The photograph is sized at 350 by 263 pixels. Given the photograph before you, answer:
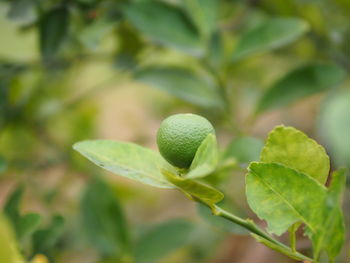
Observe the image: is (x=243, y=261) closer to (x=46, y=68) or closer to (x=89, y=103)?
(x=89, y=103)

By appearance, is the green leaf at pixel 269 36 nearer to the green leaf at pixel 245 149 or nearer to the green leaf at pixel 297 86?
the green leaf at pixel 297 86

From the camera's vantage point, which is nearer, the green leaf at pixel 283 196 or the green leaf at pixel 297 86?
the green leaf at pixel 283 196

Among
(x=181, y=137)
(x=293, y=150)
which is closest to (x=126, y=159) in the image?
(x=181, y=137)

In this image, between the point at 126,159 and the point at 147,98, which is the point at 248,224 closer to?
the point at 126,159

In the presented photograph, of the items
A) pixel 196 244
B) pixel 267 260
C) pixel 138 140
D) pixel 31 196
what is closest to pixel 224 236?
pixel 196 244

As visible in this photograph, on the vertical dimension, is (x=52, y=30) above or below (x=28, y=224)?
above

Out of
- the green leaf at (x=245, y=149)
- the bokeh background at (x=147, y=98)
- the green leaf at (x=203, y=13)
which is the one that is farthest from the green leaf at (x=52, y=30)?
the green leaf at (x=245, y=149)
